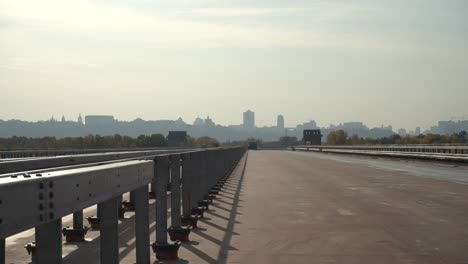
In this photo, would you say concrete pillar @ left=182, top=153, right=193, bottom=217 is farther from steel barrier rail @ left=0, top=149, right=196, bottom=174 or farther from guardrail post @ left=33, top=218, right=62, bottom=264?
guardrail post @ left=33, top=218, right=62, bottom=264

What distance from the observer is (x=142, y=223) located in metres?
6.86

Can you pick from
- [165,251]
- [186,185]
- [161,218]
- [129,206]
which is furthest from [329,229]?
[129,206]

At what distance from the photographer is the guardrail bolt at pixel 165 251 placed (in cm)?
838

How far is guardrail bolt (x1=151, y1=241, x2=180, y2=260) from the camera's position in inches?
330

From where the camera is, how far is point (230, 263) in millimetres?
8258

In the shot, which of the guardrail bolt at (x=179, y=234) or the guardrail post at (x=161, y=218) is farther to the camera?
the guardrail bolt at (x=179, y=234)

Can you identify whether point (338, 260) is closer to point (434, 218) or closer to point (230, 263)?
point (230, 263)

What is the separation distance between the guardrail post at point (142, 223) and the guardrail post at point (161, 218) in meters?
1.22

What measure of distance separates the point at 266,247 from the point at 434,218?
4652mm

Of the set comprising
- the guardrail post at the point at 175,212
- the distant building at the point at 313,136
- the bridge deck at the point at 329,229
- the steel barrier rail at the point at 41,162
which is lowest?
the bridge deck at the point at 329,229

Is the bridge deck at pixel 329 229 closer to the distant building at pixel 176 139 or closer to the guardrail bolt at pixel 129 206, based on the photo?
the guardrail bolt at pixel 129 206

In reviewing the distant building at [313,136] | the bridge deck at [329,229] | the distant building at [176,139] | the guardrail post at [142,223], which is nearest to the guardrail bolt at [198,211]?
the bridge deck at [329,229]

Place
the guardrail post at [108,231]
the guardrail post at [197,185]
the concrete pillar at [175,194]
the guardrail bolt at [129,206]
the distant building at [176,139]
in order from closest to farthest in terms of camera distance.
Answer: the guardrail post at [108,231]
the concrete pillar at [175,194]
the guardrail post at [197,185]
the guardrail bolt at [129,206]
the distant building at [176,139]

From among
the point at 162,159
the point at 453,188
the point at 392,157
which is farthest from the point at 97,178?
the point at 392,157
